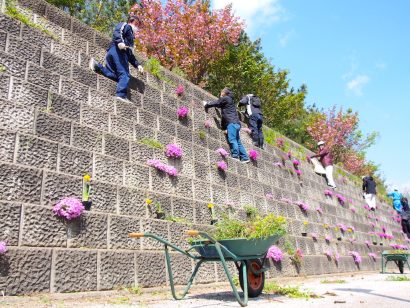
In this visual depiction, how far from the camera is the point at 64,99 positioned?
17.3ft

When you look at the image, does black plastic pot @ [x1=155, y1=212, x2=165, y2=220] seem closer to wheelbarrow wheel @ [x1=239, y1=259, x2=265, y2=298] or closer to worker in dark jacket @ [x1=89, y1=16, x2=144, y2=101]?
wheelbarrow wheel @ [x1=239, y1=259, x2=265, y2=298]

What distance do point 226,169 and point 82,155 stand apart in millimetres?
3827

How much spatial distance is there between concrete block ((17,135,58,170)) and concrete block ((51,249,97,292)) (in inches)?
44.2

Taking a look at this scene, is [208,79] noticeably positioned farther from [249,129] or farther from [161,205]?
[161,205]

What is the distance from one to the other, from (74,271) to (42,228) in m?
0.60

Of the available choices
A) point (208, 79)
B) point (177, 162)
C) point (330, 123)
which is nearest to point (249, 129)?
point (177, 162)

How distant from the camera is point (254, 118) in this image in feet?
35.5

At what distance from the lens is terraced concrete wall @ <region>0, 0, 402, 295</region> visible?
13.2 ft

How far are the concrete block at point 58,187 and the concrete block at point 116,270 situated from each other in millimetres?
856

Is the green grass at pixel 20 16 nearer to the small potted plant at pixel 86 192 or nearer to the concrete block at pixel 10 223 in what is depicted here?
the small potted plant at pixel 86 192

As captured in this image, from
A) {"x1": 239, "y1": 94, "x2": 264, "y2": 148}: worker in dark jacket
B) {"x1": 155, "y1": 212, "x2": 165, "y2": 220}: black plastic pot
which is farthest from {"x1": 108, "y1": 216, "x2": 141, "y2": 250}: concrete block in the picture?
{"x1": 239, "y1": 94, "x2": 264, "y2": 148}: worker in dark jacket

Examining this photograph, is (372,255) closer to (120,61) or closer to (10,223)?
(120,61)

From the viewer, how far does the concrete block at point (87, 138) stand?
5090 mm

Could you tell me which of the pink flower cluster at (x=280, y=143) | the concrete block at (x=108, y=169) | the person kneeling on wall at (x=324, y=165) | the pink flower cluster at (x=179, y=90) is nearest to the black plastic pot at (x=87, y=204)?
the concrete block at (x=108, y=169)
